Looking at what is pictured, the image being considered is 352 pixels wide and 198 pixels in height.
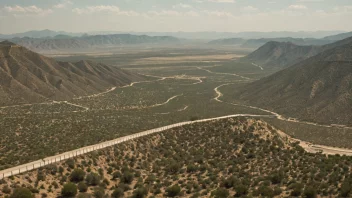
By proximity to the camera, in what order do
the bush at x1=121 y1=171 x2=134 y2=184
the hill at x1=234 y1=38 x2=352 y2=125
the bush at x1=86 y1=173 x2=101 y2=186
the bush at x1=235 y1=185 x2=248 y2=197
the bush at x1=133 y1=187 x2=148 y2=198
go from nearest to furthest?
the bush at x1=235 y1=185 x2=248 y2=197 < the bush at x1=133 y1=187 x2=148 y2=198 < the bush at x1=86 y1=173 x2=101 y2=186 < the bush at x1=121 y1=171 x2=134 y2=184 < the hill at x1=234 y1=38 x2=352 y2=125

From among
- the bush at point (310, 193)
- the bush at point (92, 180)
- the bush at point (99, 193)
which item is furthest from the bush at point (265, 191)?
the bush at point (92, 180)

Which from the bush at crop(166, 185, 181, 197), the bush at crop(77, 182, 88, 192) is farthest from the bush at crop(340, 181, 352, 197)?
the bush at crop(77, 182, 88, 192)

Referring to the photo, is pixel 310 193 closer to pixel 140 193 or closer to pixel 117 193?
pixel 140 193

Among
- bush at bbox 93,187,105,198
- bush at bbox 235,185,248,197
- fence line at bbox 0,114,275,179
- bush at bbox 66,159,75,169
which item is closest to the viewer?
bush at bbox 93,187,105,198

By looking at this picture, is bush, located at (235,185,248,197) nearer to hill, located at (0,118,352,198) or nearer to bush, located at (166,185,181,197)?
hill, located at (0,118,352,198)

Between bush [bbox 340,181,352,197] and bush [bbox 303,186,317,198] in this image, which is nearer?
bush [bbox 340,181,352,197]

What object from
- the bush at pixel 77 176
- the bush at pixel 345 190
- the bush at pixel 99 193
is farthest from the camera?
the bush at pixel 77 176

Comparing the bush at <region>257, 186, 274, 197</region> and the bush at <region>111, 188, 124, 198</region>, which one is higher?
the bush at <region>257, 186, 274, 197</region>

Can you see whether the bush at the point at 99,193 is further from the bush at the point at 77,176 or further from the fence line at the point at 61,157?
the fence line at the point at 61,157
